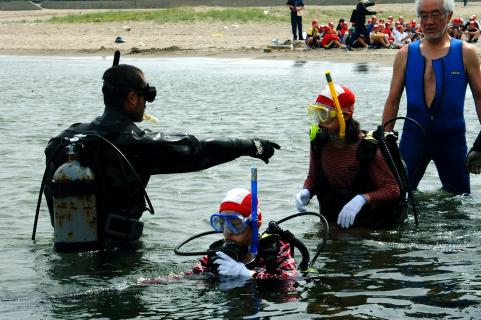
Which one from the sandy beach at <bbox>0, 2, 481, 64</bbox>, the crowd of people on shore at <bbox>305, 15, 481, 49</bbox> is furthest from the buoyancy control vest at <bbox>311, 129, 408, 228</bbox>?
the crowd of people on shore at <bbox>305, 15, 481, 49</bbox>

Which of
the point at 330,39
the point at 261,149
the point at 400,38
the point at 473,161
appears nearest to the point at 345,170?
the point at 261,149

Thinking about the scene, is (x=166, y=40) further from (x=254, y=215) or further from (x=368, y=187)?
(x=254, y=215)

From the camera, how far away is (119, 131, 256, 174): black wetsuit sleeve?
6293 millimetres

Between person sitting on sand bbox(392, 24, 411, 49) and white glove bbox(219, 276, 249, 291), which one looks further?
person sitting on sand bbox(392, 24, 411, 49)

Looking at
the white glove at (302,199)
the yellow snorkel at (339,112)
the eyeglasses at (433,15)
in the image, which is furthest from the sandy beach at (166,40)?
the yellow snorkel at (339,112)

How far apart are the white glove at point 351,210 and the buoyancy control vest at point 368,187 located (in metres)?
0.24

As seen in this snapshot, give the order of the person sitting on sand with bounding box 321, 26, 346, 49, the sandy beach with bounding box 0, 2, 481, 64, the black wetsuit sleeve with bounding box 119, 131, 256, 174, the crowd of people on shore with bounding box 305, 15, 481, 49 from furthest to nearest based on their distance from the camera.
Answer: the person sitting on sand with bounding box 321, 26, 346, 49 → the crowd of people on shore with bounding box 305, 15, 481, 49 → the sandy beach with bounding box 0, 2, 481, 64 → the black wetsuit sleeve with bounding box 119, 131, 256, 174

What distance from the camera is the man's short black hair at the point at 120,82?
20.9 feet

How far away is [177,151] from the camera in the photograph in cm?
636

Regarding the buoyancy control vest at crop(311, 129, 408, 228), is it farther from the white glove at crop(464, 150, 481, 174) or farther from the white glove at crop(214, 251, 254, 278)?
the white glove at crop(214, 251, 254, 278)

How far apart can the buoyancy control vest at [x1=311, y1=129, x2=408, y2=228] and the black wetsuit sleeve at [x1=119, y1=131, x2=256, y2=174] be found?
711 mm

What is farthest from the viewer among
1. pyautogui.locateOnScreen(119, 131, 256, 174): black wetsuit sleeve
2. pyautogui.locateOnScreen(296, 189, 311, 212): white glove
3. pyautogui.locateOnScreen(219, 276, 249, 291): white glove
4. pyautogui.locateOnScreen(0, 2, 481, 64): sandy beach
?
pyautogui.locateOnScreen(0, 2, 481, 64): sandy beach

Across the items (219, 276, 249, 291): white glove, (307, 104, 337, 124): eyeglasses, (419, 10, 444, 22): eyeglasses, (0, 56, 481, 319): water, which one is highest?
(419, 10, 444, 22): eyeglasses

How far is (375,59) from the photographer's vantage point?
85.3ft
